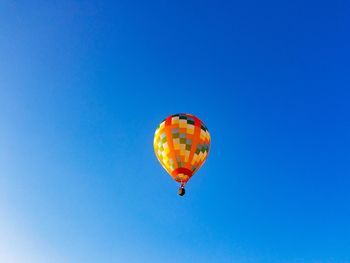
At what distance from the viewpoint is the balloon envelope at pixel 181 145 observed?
91.8 feet

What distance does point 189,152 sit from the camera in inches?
1123

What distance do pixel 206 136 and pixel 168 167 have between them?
162 inches

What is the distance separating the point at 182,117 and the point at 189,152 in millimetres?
3146

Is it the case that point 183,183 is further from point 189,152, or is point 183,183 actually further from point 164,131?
point 164,131

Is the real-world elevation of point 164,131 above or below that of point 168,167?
above

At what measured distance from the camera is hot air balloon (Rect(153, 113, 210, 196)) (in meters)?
28.0

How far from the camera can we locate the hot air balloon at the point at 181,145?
27953 millimetres

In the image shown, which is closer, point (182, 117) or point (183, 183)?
point (183, 183)

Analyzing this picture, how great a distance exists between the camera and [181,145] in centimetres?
2864

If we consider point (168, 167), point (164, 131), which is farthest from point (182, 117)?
point (168, 167)

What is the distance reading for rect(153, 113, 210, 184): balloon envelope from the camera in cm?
2798

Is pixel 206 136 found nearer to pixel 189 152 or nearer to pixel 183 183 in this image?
pixel 189 152

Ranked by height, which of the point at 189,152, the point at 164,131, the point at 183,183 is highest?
the point at 164,131

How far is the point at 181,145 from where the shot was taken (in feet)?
94.0
